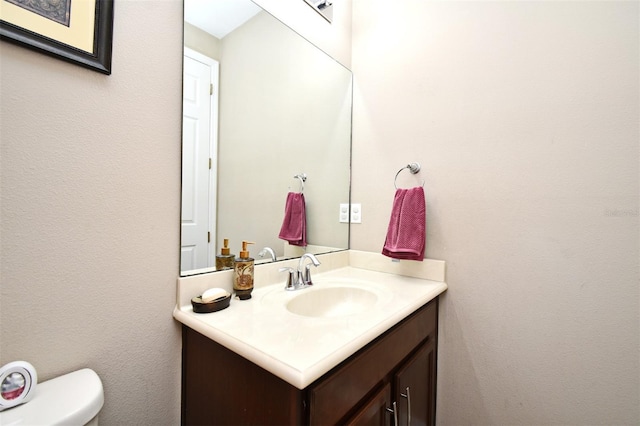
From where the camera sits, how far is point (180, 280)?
2.89 ft

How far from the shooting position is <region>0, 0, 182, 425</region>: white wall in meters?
0.63

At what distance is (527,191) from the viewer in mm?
1056

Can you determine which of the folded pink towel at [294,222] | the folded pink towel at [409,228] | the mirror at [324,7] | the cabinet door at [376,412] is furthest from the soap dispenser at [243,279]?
the mirror at [324,7]

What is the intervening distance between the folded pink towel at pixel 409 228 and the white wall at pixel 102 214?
871 millimetres

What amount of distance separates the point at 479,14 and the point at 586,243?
99 cm

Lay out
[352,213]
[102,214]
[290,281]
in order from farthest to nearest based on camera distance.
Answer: [352,213], [290,281], [102,214]

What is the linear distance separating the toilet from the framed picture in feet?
2.51

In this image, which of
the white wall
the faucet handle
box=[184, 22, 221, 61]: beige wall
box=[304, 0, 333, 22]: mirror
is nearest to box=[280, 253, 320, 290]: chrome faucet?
the faucet handle

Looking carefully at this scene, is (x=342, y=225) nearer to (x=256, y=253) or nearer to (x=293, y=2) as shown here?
(x=256, y=253)

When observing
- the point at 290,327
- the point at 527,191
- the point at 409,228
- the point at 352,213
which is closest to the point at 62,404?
the point at 290,327

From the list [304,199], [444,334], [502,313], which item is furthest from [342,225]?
[502,313]

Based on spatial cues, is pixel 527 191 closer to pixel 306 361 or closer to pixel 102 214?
pixel 306 361

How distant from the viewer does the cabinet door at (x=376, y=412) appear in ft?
2.34

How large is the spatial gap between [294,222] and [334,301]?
43 centimetres
